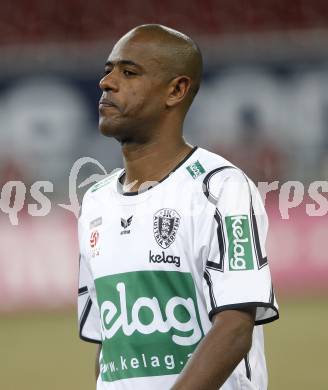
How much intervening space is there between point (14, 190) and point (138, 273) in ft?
20.6

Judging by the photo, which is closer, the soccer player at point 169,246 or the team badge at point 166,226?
the soccer player at point 169,246

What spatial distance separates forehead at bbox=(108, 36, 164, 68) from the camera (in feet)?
9.57

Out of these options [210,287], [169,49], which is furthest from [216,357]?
[169,49]

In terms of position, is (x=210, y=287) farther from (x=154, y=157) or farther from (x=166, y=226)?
(x=154, y=157)

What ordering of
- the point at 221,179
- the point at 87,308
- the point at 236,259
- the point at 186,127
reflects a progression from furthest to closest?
1. the point at 186,127
2. the point at 87,308
3. the point at 221,179
4. the point at 236,259

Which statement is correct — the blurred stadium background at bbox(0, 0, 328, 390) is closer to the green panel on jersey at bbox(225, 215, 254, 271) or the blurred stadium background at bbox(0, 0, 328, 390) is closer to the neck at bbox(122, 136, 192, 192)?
the neck at bbox(122, 136, 192, 192)

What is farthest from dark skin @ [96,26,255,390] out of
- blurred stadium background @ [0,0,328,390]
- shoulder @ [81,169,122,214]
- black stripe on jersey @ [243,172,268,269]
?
blurred stadium background @ [0,0,328,390]

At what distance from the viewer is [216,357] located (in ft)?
8.21

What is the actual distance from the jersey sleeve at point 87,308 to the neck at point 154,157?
0.89ft

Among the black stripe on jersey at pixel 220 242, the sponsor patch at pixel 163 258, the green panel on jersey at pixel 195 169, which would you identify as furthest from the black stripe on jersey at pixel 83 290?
the black stripe on jersey at pixel 220 242

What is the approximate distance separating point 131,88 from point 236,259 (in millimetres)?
601

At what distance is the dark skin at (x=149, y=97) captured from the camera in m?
2.92

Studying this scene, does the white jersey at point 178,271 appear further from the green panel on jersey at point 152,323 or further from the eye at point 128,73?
the eye at point 128,73

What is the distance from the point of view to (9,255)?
31.0 feet
